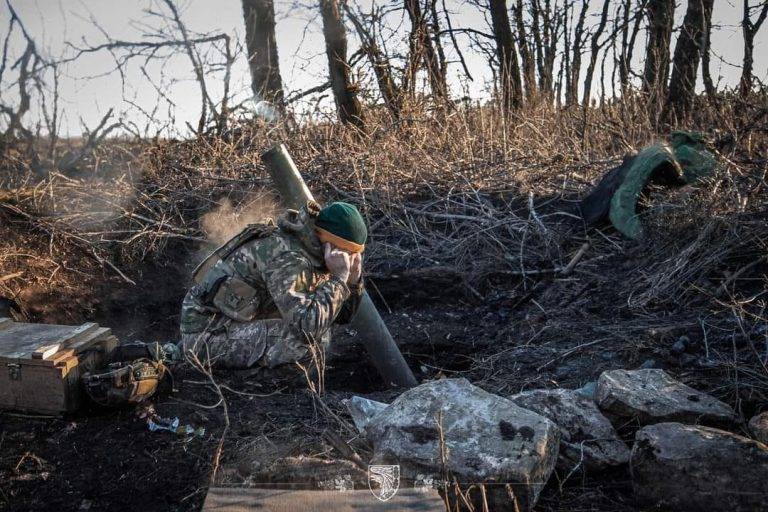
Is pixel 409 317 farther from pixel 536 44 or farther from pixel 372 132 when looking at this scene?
pixel 536 44

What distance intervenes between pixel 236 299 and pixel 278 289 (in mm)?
439

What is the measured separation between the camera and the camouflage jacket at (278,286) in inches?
150

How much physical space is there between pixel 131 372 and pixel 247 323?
101 cm

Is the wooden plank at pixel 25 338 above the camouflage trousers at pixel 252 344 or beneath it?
above

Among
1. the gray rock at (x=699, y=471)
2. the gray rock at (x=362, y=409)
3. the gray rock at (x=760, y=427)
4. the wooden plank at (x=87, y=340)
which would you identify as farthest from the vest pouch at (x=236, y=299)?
the gray rock at (x=760, y=427)

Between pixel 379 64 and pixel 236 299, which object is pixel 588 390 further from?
pixel 379 64

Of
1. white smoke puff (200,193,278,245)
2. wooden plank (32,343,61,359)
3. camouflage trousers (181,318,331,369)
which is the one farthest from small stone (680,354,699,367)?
white smoke puff (200,193,278,245)

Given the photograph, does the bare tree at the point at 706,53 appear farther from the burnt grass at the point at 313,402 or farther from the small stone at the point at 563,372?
the small stone at the point at 563,372

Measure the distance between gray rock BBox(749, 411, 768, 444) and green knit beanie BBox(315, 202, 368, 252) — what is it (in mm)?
2157

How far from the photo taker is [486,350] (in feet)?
16.1

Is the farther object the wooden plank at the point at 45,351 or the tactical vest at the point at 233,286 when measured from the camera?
the tactical vest at the point at 233,286

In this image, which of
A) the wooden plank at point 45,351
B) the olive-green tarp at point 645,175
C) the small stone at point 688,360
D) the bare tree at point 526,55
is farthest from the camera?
the bare tree at point 526,55

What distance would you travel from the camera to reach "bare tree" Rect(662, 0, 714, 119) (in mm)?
8812

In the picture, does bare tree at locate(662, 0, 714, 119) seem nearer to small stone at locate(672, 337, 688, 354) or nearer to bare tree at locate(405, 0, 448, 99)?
bare tree at locate(405, 0, 448, 99)
